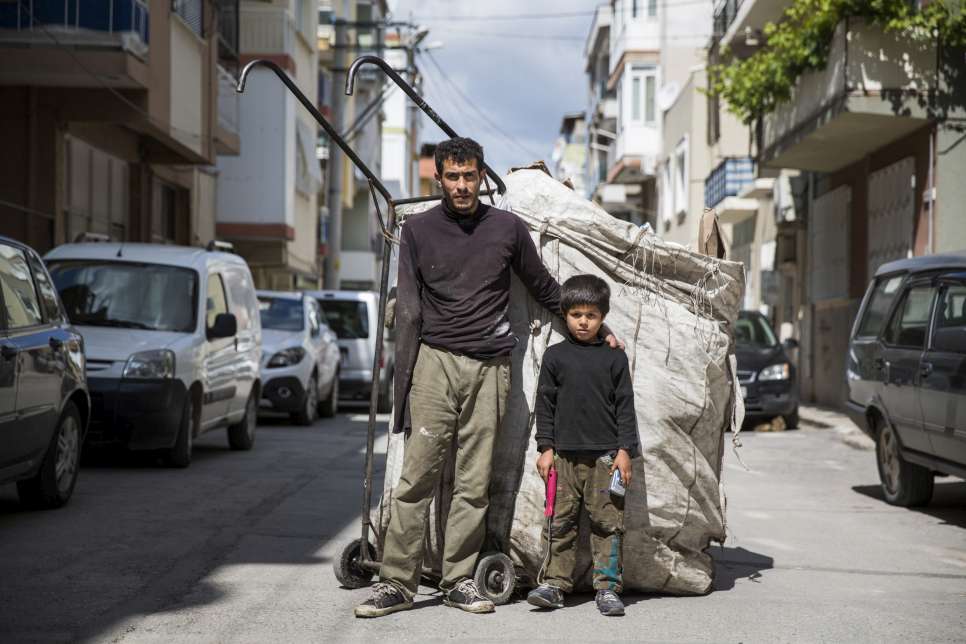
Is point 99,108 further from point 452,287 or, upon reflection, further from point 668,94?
point 668,94

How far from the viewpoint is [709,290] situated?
22.3 feet

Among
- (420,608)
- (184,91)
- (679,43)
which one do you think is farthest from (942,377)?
(679,43)

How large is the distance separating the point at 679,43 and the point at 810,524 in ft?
127

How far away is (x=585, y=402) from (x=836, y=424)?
15.0 metres

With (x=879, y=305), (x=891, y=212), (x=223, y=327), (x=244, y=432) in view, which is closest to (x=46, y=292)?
(x=223, y=327)

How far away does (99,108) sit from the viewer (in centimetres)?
1850

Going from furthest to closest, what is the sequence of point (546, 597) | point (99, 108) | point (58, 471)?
point (99, 108), point (58, 471), point (546, 597)

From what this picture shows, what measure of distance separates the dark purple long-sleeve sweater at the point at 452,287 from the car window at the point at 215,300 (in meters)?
6.78

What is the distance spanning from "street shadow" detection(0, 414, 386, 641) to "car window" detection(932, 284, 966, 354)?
4.22m

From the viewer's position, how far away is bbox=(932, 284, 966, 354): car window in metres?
9.55

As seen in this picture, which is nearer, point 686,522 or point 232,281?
point 686,522

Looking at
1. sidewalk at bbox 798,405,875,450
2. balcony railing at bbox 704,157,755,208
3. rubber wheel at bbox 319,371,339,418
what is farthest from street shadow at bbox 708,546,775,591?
balcony railing at bbox 704,157,755,208

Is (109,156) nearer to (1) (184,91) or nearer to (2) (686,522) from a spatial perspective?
(1) (184,91)

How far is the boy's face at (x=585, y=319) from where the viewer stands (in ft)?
20.4
